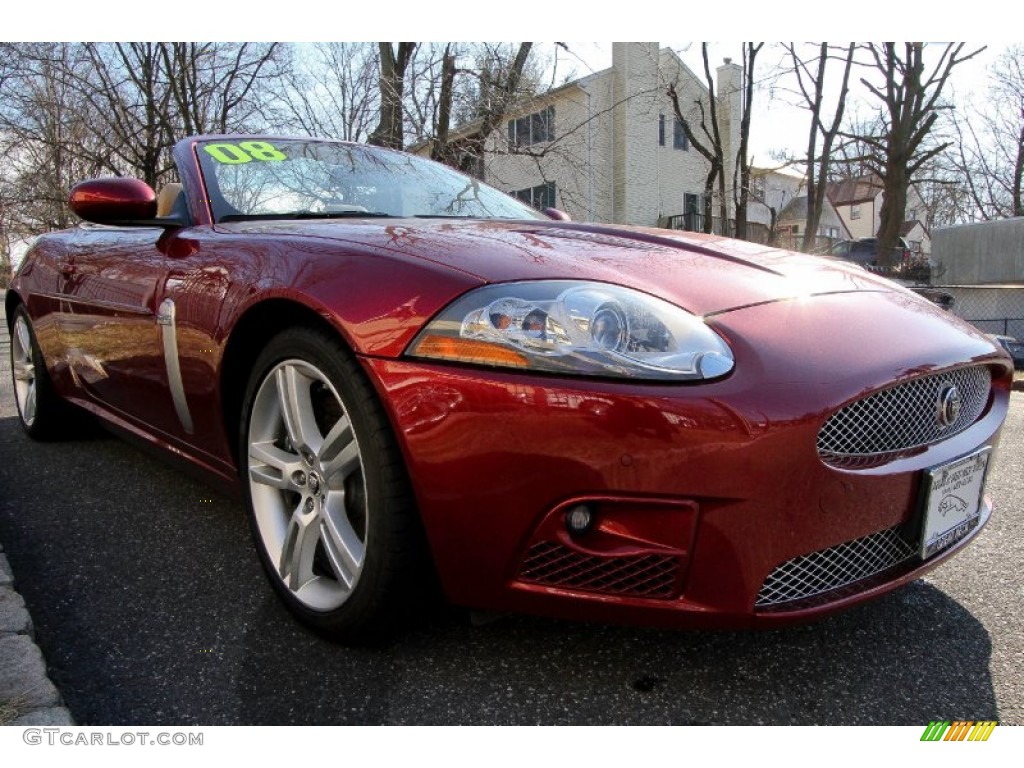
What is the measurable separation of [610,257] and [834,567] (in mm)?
861

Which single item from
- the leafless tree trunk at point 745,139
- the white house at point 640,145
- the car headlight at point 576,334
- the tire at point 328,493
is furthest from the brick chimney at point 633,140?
the car headlight at point 576,334

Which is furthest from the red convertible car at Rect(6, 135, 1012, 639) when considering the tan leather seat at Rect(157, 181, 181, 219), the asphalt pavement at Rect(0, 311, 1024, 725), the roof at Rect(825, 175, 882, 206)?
the roof at Rect(825, 175, 882, 206)

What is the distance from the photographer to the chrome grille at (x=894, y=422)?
1.46 meters

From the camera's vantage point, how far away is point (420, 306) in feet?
5.13

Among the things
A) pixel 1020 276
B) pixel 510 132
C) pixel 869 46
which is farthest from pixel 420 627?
pixel 869 46

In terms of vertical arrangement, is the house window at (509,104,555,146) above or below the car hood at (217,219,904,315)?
above

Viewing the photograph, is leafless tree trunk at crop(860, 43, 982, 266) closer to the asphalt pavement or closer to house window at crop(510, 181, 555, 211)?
house window at crop(510, 181, 555, 211)

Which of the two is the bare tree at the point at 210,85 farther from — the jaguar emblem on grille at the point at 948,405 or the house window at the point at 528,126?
the jaguar emblem on grille at the point at 948,405

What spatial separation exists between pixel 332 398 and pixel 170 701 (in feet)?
2.48

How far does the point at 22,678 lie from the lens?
1.55 metres

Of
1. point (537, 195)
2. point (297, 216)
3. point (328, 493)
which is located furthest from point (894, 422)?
point (537, 195)

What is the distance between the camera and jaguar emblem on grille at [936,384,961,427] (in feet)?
5.53

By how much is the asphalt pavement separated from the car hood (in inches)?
32.6

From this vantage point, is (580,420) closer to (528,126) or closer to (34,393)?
(34,393)
